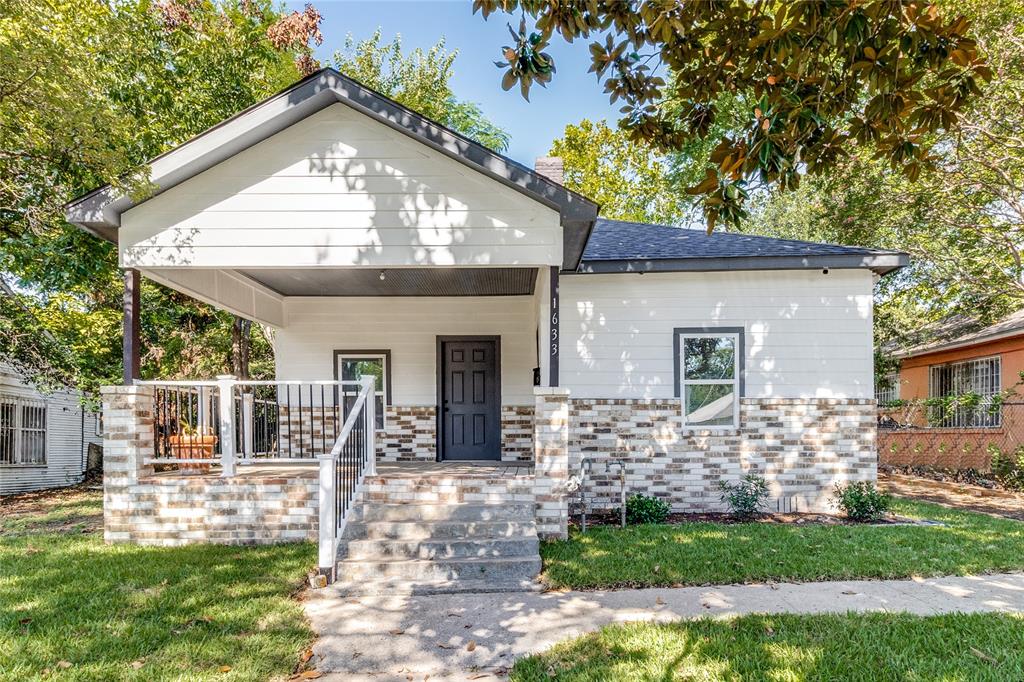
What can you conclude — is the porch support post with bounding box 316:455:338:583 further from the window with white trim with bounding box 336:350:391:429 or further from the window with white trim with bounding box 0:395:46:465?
the window with white trim with bounding box 0:395:46:465

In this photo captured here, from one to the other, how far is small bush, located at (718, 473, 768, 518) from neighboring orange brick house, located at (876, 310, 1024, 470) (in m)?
6.86

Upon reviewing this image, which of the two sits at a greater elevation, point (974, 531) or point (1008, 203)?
point (1008, 203)

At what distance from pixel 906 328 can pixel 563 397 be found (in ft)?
47.7

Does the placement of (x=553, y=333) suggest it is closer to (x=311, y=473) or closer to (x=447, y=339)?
(x=311, y=473)

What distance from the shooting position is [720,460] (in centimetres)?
789

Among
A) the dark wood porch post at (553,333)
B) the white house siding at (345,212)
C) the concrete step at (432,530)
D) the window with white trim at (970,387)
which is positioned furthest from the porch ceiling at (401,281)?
the window with white trim at (970,387)

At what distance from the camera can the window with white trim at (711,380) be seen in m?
7.98

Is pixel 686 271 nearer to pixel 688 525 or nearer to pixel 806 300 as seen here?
pixel 806 300

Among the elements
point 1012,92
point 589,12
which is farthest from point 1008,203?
point 589,12

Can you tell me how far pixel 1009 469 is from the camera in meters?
10.7

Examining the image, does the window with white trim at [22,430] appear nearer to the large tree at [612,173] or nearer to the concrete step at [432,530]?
the concrete step at [432,530]

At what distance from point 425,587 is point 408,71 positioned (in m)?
16.8

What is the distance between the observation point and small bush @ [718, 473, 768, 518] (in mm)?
7523

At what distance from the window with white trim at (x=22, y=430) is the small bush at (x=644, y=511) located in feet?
38.8
